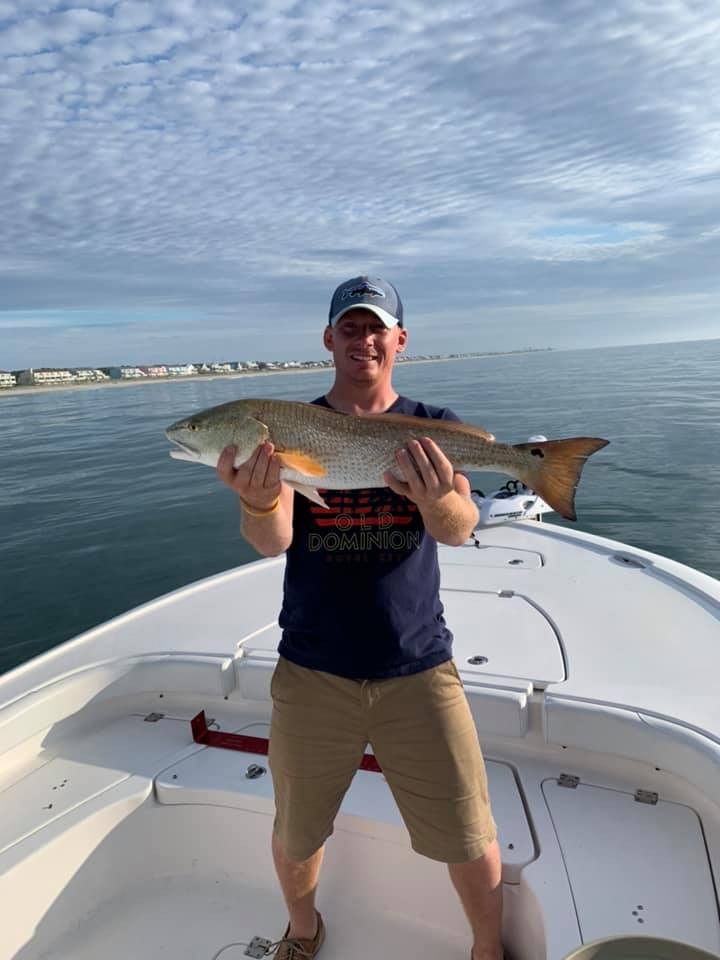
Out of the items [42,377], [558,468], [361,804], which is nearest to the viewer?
[558,468]

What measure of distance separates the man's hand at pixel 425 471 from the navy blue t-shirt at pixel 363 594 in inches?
8.2

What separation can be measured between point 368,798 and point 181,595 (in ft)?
8.83

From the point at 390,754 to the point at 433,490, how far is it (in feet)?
3.43

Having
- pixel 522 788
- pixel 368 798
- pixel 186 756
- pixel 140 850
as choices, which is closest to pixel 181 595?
pixel 186 756

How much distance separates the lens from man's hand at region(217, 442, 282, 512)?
7.95ft

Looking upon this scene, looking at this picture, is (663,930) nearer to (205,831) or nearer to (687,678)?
(687,678)

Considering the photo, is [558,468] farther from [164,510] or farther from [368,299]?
[164,510]

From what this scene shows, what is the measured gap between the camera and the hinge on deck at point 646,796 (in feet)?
9.43

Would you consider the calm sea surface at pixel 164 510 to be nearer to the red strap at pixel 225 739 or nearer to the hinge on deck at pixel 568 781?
the red strap at pixel 225 739

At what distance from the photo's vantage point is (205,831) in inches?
127

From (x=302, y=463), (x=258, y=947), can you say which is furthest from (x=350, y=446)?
(x=258, y=947)

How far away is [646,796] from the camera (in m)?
2.90

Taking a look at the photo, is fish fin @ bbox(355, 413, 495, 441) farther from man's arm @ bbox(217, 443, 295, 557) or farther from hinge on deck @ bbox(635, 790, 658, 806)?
hinge on deck @ bbox(635, 790, 658, 806)

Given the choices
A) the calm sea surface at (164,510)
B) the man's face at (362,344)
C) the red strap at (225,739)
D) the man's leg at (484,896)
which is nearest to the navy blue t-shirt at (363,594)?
the man's face at (362,344)
